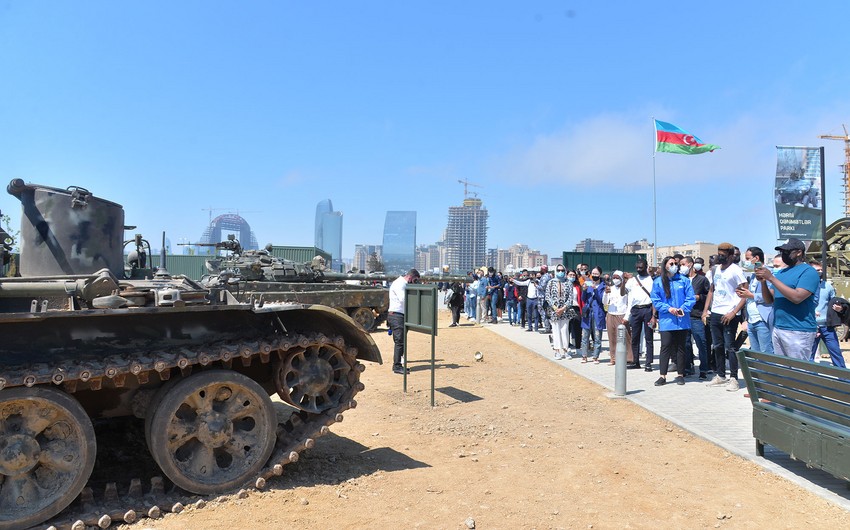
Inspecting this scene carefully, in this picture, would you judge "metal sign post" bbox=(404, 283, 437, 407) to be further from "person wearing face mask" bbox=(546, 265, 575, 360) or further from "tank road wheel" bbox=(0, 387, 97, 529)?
"tank road wheel" bbox=(0, 387, 97, 529)

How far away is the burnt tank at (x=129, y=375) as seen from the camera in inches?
177

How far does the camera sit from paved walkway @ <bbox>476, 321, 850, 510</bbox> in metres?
5.66

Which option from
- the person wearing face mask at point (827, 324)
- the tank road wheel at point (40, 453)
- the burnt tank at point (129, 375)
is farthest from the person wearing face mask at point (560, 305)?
the tank road wheel at point (40, 453)

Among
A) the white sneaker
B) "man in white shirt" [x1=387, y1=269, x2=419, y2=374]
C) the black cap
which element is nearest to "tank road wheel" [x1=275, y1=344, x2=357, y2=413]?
the black cap

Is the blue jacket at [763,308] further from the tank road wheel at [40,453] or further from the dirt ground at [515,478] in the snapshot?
the tank road wheel at [40,453]

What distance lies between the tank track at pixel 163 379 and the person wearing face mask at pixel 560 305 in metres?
7.98

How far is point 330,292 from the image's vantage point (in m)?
18.3

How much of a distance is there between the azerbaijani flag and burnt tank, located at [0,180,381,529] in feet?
60.8

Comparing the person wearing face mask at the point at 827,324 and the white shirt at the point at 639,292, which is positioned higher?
→ the white shirt at the point at 639,292

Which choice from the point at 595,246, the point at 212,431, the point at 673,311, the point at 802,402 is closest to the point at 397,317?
the point at 673,311

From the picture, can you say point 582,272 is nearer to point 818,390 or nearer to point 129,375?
point 818,390

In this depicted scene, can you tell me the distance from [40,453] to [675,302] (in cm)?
931

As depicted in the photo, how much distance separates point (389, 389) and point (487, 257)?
117m

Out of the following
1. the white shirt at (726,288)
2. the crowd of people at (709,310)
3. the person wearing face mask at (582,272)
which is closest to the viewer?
the crowd of people at (709,310)
